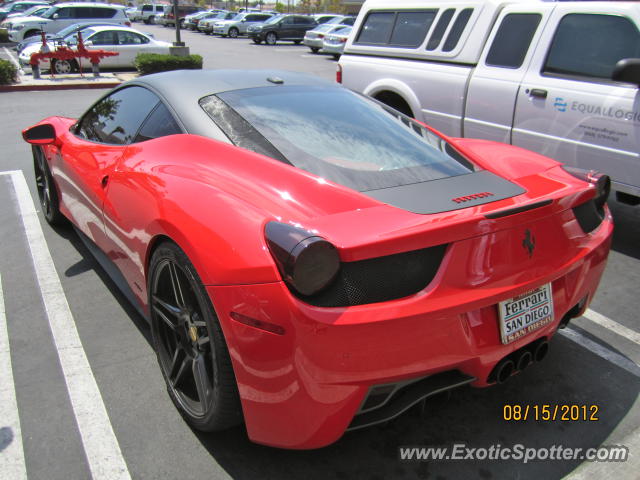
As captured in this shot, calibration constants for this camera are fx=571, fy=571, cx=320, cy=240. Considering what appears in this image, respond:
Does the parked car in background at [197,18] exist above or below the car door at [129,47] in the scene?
below

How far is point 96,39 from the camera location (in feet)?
60.5

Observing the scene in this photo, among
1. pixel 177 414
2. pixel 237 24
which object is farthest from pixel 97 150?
pixel 237 24

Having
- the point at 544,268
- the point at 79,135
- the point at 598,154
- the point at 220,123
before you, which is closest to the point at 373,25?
the point at 598,154

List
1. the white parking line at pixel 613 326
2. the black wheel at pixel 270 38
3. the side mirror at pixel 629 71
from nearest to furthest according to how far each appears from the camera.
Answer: the white parking line at pixel 613 326 → the side mirror at pixel 629 71 → the black wheel at pixel 270 38

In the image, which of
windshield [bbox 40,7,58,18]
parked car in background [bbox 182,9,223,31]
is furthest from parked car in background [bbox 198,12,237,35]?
windshield [bbox 40,7,58,18]

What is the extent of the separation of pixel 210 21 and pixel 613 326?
39637 mm

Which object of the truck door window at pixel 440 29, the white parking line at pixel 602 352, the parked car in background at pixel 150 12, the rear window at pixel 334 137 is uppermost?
the truck door window at pixel 440 29

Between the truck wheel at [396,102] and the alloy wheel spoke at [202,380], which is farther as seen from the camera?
the truck wheel at [396,102]

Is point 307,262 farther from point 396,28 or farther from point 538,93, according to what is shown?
point 396,28

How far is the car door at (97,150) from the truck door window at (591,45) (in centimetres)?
358

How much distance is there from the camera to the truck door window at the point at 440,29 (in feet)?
20.0

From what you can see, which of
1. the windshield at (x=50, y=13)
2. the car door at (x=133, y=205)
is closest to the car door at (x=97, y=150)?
the car door at (x=133, y=205)

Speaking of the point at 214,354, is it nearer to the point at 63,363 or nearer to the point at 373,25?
the point at 63,363

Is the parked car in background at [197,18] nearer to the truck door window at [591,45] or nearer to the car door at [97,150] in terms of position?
the truck door window at [591,45]
